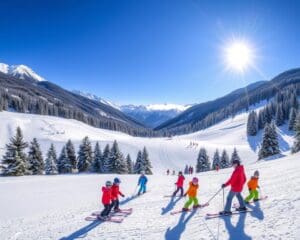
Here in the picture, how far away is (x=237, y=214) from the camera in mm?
11227

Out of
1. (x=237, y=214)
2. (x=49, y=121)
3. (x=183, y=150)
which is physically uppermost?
(x=49, y=121)

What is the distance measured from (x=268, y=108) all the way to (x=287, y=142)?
31078 mm

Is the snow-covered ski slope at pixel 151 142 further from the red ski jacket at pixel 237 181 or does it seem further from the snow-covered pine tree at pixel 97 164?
the red ski jacket at pixel 237 181

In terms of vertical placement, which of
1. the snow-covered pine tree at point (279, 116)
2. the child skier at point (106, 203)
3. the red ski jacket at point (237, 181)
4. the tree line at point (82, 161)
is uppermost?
the snow-covered pine tree at point (279, 116)

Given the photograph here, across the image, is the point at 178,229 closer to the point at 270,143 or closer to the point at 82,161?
the point at 270,143

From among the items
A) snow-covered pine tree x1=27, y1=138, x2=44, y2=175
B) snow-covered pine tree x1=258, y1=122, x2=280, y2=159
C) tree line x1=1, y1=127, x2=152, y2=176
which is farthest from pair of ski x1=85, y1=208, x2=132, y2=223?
snow-covered pine tree x1=258, y1=122, x2=280, y2=159

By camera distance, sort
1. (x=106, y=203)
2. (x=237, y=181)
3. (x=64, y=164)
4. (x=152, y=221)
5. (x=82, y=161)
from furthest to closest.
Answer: (x=82, y=161) → (x=64, y=164) → (x=106, y=203) → (x=152, y=221) → (x=237, y=181)

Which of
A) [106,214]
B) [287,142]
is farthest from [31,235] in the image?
[287,142]

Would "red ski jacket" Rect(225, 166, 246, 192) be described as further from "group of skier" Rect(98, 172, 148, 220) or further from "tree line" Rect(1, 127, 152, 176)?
"tree line" Rect(1, 127, 152, 176)

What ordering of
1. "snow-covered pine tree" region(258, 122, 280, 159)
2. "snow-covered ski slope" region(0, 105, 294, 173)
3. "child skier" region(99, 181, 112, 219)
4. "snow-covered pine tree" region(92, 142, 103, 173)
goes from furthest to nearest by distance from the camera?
"snow-covered ski slope" region(0, 105, 294, 173) → "snow-covered pine tree" region(92, 142, 103, 173) → "snow-covered pine tree" region(258, 122, 280, 159) → "child skier" region(99, 181, 112, 219)

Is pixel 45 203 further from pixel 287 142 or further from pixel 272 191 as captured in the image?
pixel 287 142

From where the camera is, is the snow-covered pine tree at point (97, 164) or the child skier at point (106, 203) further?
the snow-covered pine tree at point (97, 164)

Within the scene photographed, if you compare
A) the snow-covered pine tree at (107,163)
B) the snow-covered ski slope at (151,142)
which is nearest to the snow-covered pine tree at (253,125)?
the snow-covered ski slope at (151,142)

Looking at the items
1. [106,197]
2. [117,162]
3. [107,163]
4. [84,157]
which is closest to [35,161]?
[84,157]
